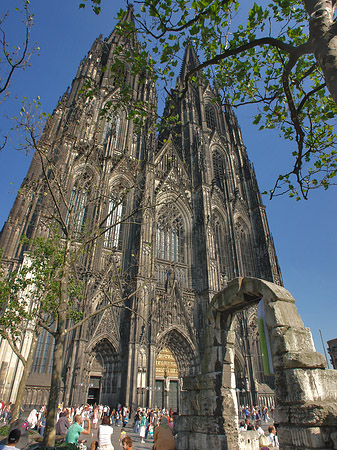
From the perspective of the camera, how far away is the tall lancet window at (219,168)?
28.7 metres

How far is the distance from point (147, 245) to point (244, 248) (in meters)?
10.9

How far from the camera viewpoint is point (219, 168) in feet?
98.4

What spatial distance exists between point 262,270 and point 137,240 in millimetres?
11689

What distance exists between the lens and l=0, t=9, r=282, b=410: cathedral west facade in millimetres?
14781

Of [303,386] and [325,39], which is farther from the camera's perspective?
[303,386]

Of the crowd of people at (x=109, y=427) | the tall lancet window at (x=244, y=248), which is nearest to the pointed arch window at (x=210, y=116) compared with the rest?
the tall lancet window at (x=244, y=248)

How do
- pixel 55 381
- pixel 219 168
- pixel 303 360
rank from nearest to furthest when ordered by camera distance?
1. pixel 303 360
2. pixel 55 381
3. pixel 219 168

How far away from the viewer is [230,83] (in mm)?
7293

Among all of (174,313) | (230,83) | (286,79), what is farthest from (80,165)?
(286,79)

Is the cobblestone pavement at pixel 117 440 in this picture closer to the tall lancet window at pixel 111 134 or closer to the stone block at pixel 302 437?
the stone block at pixel 302 437

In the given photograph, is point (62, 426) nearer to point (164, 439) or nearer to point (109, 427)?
point (109, 427)

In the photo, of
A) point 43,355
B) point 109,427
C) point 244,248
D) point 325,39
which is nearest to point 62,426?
point 109,427

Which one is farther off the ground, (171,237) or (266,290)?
(171,237)

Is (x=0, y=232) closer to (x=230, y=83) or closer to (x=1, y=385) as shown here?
(x=1, y=385)
